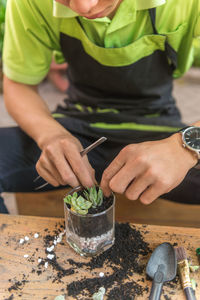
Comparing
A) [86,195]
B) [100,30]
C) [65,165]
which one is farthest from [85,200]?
[100,30]

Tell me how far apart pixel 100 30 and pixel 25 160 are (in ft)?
1.62

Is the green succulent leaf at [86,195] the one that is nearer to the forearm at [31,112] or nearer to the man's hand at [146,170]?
the man's hand at [146,170]

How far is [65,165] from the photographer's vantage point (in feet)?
2.80

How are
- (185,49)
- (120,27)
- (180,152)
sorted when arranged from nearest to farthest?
(180,152) → (120,27) → (185,49)

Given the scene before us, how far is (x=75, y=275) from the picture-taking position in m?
0.76

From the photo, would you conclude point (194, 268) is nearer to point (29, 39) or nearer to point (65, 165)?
point (65, 165)

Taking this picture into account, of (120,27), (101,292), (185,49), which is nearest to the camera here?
(101,292)

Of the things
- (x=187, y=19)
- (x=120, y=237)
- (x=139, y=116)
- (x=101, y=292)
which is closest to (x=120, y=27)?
(x=187, y=19)

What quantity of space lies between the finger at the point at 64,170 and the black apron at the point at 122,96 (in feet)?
1.00

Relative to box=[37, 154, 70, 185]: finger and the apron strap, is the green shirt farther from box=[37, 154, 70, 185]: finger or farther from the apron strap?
box=[37, 154, 70, 185]: finger

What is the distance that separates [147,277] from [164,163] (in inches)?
10.1

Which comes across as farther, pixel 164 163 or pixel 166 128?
pixel 166 128

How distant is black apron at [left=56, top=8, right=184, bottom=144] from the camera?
1127mm

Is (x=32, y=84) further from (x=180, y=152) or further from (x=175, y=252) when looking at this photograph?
(x=175, y=252)
